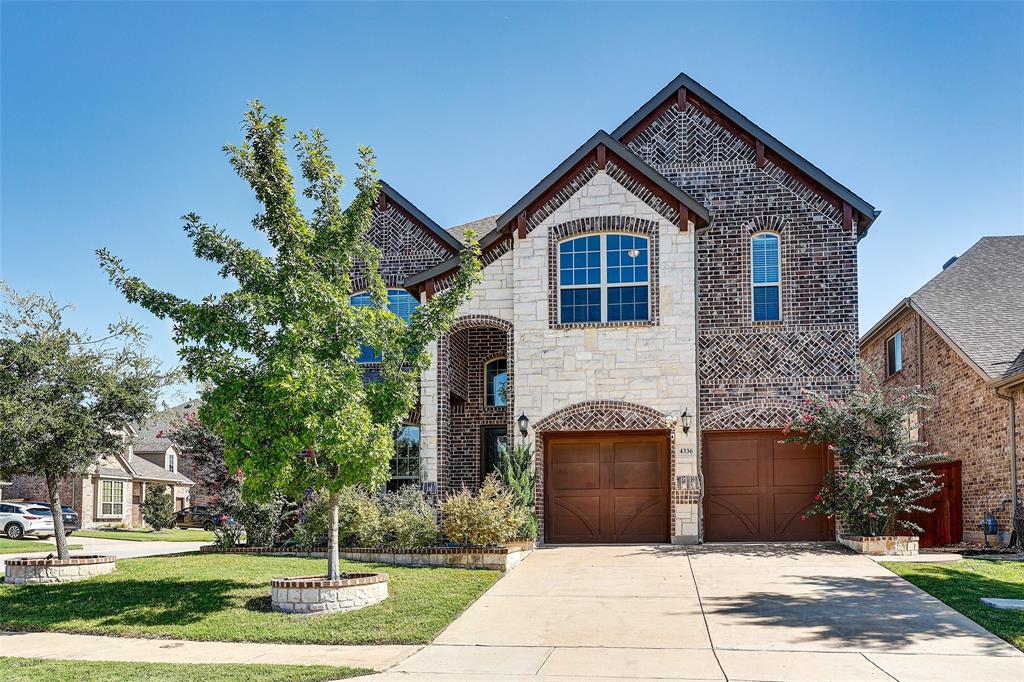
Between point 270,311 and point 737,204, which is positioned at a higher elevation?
point 737,204

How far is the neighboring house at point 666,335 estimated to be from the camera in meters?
19.3

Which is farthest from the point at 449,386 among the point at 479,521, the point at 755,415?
the point at 755,415

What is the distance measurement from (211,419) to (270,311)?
1.75m

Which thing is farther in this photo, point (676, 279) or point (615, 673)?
point (676, 279)

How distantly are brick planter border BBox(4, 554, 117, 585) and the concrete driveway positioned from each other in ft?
23.7

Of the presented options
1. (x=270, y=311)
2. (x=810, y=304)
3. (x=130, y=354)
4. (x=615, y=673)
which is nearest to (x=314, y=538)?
(x=130, y=354)

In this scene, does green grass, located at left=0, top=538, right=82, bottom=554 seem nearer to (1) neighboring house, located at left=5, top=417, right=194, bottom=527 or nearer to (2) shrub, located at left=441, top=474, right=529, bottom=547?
(1) neighboring house, located at left=5, top=417, right=194, bottom=527

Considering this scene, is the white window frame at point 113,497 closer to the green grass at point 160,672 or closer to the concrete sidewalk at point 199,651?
the concrete sidewalk at point 199,651

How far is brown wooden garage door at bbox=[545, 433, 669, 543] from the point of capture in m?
19.8

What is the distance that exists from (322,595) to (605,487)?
28.4 ft

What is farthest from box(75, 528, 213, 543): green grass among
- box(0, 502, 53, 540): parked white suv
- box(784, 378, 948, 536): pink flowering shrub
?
box(784, 378, 948, 536): pink flowering shrub

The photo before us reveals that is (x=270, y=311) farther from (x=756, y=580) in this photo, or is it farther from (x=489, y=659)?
(x=756, y=580)

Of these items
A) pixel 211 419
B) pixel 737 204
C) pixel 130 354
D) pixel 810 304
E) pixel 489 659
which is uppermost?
pixel 737 204

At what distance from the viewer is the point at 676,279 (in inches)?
761
